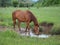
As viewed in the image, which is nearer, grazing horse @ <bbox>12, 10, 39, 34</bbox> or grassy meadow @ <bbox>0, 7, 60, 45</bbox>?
grassy meadow @ <bbox>0, 7, 60, 45</bbox>

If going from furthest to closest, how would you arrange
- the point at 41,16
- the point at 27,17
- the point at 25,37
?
the point at 41,16
the point at 27,17
the point at 25,37

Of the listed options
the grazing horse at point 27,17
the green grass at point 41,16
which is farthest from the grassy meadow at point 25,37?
the grazing horse at point 27,17

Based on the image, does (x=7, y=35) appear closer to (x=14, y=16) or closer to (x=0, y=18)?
(x=14, y=16)

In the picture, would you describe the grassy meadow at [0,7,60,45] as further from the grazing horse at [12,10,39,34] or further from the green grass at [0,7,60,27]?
the grazing horse at [12,10,39,34]

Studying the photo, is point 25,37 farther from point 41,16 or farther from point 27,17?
point 41,16

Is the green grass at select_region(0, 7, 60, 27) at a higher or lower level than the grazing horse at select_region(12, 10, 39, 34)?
lower

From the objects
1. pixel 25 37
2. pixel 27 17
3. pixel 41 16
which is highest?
pixel 27 17

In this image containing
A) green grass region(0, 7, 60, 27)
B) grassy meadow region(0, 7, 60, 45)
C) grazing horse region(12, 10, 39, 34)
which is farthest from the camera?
green grass region(0, 7, 60, 27)

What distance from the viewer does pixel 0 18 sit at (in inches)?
1139

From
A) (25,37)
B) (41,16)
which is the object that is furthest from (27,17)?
(41,16)

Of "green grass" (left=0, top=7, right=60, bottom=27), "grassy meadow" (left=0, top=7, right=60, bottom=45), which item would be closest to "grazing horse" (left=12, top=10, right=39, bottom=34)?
"grassy meadow" (left=0, top=7, right=60, bottom=45)

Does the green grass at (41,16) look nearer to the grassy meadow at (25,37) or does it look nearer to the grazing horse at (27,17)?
the grassy meadow at (25,37)

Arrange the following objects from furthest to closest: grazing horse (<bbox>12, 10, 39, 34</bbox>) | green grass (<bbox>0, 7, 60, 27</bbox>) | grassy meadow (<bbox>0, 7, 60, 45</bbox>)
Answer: green grass (<bbox>0, 7, 60, 27</bbox>), grazing horse (<bbox>12, 10, 39, 34</bbox>), grassy meadow (<bbox>0, 7, 60, 45</bbox>)

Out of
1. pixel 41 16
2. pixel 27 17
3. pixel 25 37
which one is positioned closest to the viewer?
pixel 25 37
